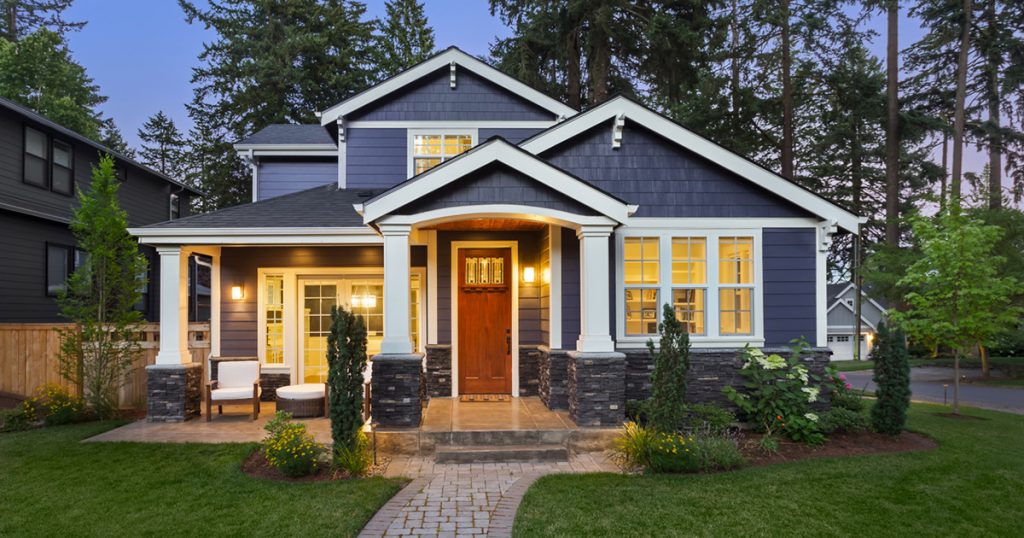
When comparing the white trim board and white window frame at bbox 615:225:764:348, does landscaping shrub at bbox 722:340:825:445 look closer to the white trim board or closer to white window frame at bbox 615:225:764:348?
white window frame at bbox 615:225:764:348

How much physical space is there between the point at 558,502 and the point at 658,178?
5.02 metres

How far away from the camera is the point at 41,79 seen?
20.4m

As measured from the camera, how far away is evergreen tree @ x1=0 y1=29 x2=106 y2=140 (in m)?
19.3

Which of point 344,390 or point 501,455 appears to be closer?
point 344,390

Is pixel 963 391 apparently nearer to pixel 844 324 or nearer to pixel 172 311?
pixel 172 311

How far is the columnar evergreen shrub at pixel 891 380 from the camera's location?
7.06 m

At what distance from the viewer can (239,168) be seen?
2411 centimetres

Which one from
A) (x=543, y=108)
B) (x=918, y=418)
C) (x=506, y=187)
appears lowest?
(x=918, y=418)

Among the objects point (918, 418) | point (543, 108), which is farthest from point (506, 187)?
point (918, 418)

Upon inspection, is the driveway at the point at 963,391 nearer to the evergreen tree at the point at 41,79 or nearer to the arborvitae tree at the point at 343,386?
the arborvitae tree at the point at 343,386

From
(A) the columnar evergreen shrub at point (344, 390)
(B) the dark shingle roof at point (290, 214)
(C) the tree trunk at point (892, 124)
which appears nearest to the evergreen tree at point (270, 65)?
(B) the dark shingle roof at point (290, 214)

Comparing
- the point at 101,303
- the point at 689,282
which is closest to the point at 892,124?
the point at 689,282

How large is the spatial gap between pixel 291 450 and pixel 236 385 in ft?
11.4

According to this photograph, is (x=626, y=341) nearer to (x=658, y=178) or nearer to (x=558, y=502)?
(x=658, y=178)
